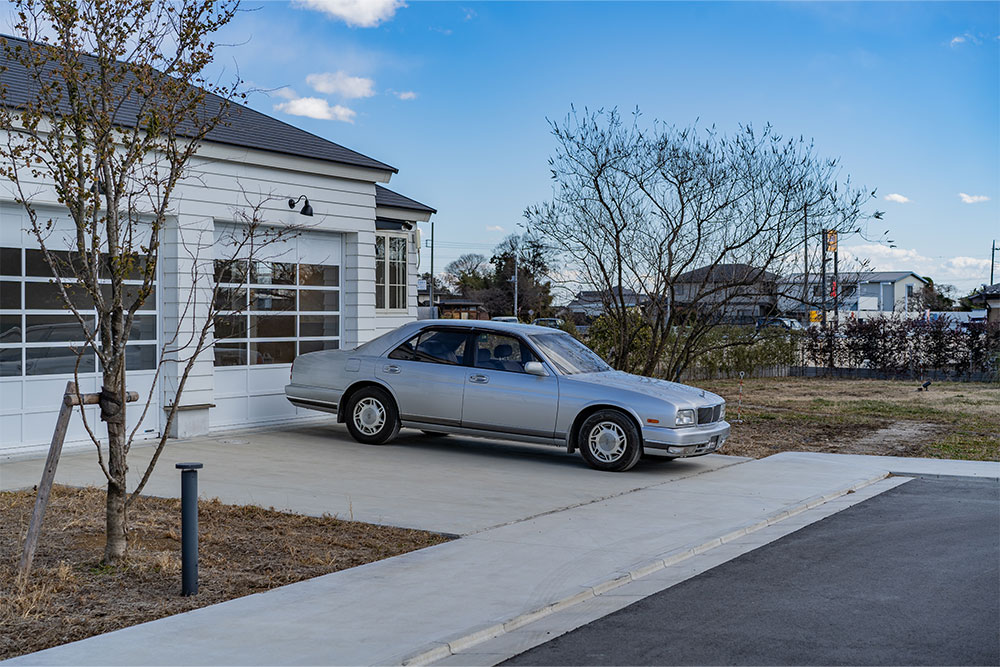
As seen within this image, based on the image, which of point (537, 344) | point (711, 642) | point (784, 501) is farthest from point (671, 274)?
point (711, 642)

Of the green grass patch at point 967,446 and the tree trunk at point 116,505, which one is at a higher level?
the tree trunk at point 116,505

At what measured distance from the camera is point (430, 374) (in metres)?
12.0

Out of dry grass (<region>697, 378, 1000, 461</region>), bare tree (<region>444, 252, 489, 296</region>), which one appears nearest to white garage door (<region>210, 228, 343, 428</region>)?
dry grass (<region>697, 378, 1000, 461</region>)

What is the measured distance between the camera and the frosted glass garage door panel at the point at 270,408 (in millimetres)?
13664

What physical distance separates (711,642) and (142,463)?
7.25 m

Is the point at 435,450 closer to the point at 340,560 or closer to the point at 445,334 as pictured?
the point at 445,334

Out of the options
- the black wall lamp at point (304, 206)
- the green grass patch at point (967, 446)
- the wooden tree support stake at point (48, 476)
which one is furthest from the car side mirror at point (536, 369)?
the wooden tree support stake at point (48, 476)

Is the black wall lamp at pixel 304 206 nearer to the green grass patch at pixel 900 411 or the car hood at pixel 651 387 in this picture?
the car hood at pixel 651 387

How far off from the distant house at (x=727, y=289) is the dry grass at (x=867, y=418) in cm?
183

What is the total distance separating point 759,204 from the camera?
15.7 m

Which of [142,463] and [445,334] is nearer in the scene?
[142,463]

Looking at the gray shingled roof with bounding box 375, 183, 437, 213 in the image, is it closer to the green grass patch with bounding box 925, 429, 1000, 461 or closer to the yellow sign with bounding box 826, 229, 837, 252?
the yellow sign with bounding box 826, 229, 837, 252

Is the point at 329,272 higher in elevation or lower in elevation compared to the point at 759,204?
lower

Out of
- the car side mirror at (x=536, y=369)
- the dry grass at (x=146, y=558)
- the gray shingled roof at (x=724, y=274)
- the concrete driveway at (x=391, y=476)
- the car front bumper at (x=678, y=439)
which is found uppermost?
the gray shingled roof at (x=724, y=274)
